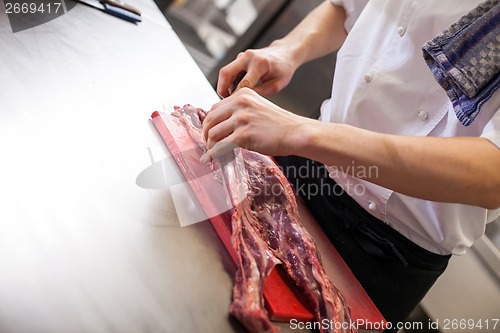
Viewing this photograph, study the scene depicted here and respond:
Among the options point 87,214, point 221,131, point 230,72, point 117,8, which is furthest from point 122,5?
point 87,214

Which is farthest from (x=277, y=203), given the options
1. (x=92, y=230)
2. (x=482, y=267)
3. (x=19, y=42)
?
(x=482, y=267)

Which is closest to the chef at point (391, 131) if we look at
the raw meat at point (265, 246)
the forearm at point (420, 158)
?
the forearm at point (420, 158)

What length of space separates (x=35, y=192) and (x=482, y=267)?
2.06 meters

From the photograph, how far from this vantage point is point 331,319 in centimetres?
94

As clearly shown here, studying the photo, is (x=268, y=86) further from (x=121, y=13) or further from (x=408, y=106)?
(x=121, y=13)

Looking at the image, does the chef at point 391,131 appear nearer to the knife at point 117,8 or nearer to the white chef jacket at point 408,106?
the white chef jacket at point 408,106

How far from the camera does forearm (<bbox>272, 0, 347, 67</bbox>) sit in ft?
5.14

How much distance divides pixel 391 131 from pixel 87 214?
83 cm

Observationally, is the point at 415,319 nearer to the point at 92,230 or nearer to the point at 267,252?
the point at 267,252

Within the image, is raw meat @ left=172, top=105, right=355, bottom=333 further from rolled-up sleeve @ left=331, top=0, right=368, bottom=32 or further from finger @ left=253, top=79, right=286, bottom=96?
rolled-up sleeve @ left=331, top=0, right=368, bottom=32

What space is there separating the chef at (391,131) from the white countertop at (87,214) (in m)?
0.23

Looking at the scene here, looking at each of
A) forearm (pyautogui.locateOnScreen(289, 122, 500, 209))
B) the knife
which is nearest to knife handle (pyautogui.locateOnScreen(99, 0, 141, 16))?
the knife

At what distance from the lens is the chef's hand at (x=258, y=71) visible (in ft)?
4.53

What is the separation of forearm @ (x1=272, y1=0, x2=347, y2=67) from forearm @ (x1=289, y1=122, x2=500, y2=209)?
2.11ft
